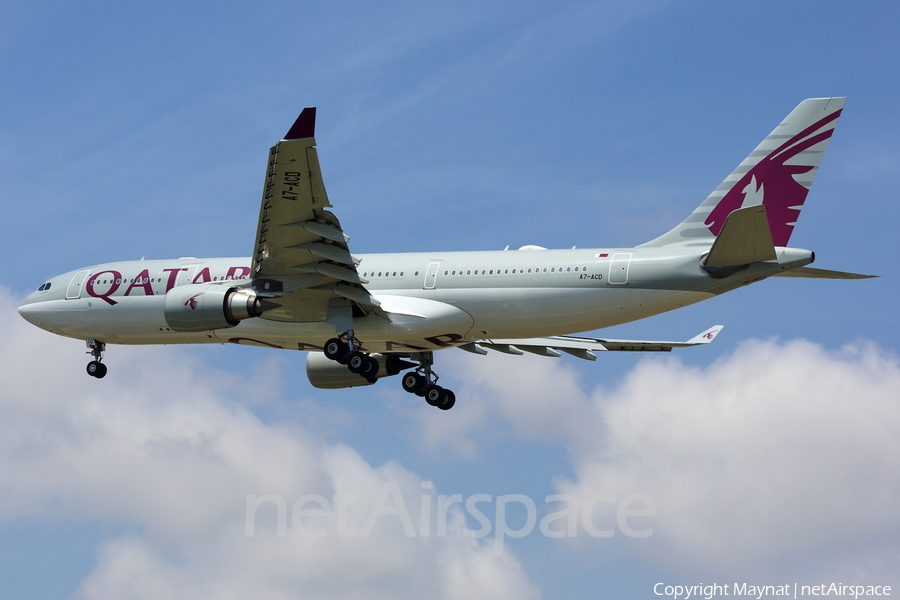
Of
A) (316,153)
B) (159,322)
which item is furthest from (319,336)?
(316,153)

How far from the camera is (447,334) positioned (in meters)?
29.3

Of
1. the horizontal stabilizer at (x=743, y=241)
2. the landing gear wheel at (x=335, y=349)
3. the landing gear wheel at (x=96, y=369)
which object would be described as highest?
the horizontal stabilizer at (x=743, y=241)

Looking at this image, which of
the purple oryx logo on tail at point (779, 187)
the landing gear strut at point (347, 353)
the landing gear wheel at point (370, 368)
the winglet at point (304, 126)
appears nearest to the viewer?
the winglet at point (304, 126)

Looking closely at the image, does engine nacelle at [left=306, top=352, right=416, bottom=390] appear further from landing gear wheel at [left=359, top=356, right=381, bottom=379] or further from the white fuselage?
the white fuselage

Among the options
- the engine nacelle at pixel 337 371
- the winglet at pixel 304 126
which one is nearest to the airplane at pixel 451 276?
the winglet at pixel 304 126

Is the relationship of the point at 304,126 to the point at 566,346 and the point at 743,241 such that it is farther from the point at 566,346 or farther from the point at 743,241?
the point at 566,346

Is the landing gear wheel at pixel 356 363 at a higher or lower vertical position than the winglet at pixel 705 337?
lower

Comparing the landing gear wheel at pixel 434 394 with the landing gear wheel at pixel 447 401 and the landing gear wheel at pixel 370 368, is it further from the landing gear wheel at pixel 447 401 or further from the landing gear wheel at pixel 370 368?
the landing gear wheel at pixel 370 368

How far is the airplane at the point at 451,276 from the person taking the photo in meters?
25.7

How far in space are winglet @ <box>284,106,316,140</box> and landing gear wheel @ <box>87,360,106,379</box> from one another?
1274 cm

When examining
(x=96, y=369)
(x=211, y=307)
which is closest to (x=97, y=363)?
(x=96, y=369)

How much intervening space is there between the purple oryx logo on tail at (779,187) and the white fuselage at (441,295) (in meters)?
1.37

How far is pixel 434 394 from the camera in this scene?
1353 inches

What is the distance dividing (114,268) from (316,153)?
11417 mm
